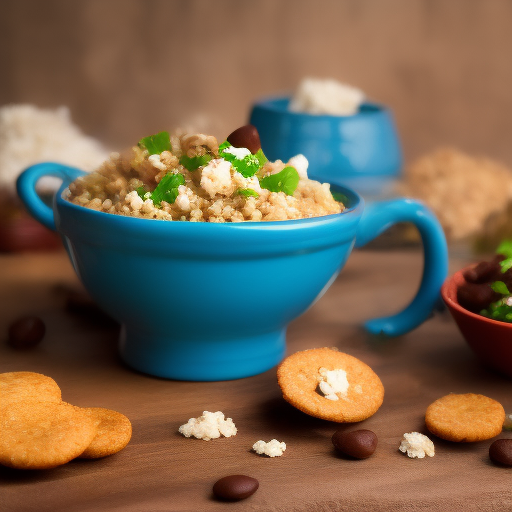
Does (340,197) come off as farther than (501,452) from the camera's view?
Yes

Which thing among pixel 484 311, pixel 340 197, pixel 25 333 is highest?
pixel 340 197

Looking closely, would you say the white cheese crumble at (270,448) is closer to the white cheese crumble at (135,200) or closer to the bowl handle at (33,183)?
the white cheese crumble at (135,200)

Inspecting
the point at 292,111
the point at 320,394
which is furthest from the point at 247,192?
the point at 292,111

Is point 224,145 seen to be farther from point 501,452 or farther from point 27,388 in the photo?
point 501,452

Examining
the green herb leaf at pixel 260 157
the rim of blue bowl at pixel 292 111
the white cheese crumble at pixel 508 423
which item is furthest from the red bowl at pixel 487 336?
the rim of blue bowl at pixel 292 111

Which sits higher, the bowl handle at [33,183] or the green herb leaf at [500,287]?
the bowl handle at [33,183]
